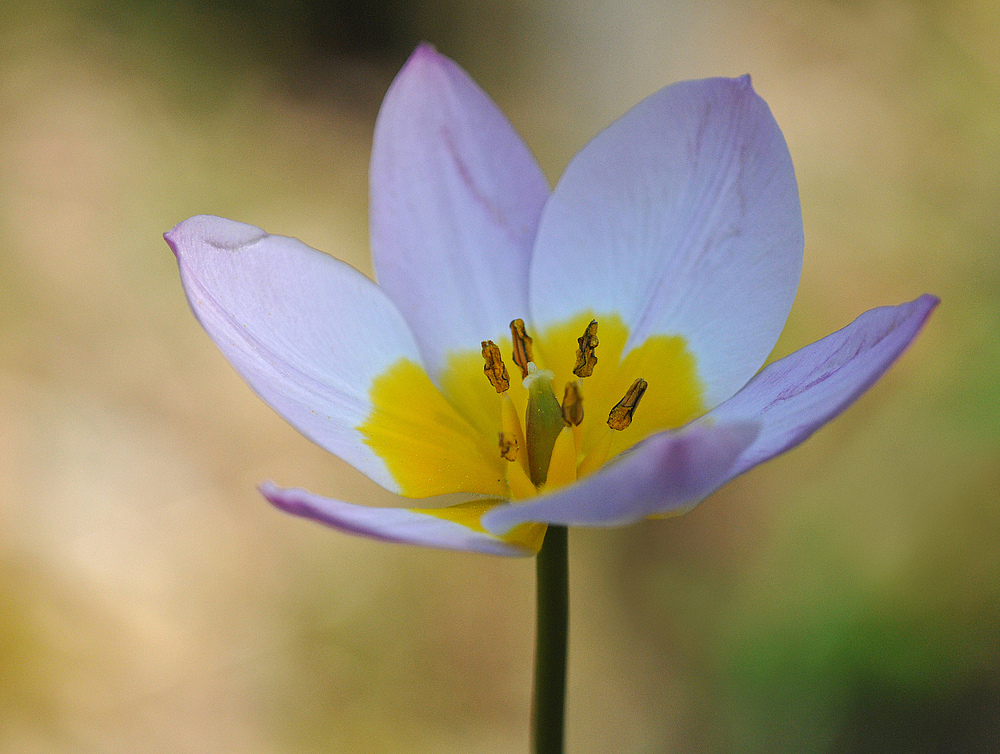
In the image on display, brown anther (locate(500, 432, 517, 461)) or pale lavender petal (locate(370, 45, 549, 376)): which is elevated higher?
pale lavender petal (locate(370, 45, 549, 376))

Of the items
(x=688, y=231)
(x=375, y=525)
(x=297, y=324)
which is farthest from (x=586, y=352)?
(x=375, y=525)

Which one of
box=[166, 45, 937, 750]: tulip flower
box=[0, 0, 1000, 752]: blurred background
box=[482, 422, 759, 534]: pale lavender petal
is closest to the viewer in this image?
box=[482, 422, 759, 534]: pale lavender petal

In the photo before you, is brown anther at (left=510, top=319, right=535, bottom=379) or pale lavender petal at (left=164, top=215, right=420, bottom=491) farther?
brown anther at (left=510, top=319, right=535, bottom=379)

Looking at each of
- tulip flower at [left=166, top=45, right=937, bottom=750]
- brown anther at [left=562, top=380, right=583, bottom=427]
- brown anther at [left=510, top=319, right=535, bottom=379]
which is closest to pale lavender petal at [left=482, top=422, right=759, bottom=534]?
tulip flower at [left=166, top=45, right=937, bottom=750]

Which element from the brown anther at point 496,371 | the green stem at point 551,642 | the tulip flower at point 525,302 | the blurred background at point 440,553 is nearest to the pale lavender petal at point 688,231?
the tulip flower at point 525,302

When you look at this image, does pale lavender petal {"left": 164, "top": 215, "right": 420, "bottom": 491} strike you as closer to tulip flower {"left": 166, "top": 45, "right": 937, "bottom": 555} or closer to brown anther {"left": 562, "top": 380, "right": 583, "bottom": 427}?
tulip flower {"left": 166, "top": 45, "right": 937, "bottom": 555}

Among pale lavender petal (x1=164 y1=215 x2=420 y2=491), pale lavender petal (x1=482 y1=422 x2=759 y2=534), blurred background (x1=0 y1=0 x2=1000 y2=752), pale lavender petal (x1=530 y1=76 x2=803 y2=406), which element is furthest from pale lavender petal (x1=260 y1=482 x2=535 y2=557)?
blurred background (x1=0 y1=0 x2=1000 y2=752)

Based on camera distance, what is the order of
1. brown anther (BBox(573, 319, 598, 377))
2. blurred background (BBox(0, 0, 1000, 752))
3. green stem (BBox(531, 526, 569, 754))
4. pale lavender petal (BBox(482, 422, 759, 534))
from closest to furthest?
pale lavender petal (BBox(482, 422, 759, 534)) < green stem (BBox(531, 526, 569, 754)) < brown anther (BBox(573, 319, 598, 377)) < blurred background (BBox(0, 0, 1000, 752))
